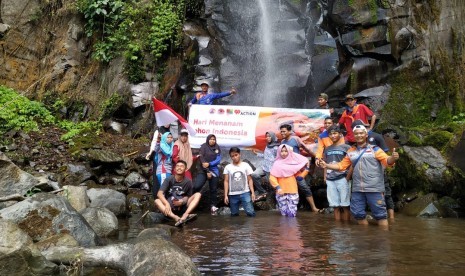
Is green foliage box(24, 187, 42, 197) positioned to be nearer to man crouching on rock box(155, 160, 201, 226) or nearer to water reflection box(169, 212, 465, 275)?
man crouching on rock box(155, 160, 201, 226)

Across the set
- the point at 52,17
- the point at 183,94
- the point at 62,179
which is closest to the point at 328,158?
the point at 62,179

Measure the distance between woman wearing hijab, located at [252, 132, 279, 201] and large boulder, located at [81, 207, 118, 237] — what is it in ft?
11.5

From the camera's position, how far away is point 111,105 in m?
15.1

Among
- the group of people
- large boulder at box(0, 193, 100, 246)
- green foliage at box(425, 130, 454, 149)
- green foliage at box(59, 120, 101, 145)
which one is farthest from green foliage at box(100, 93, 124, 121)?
green foliage at box(425, 130, 454, 149)

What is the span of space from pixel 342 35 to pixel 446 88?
10.6ft

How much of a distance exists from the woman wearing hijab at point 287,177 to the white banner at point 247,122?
1909 millimetres

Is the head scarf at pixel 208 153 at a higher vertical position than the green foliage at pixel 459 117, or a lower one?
lower

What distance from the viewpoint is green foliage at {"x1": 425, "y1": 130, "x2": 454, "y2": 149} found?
9875 millimetres

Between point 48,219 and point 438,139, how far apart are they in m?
7.74

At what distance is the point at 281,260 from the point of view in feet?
16.5

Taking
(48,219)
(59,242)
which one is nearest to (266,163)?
(48,219)

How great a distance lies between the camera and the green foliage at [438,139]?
9875mm

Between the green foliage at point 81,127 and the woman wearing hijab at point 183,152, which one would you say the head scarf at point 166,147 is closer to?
the woman wearing hijab at point 183,152

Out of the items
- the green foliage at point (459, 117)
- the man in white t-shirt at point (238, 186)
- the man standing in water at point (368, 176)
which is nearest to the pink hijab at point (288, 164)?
the man in white t-shirt at point (238, 186)
